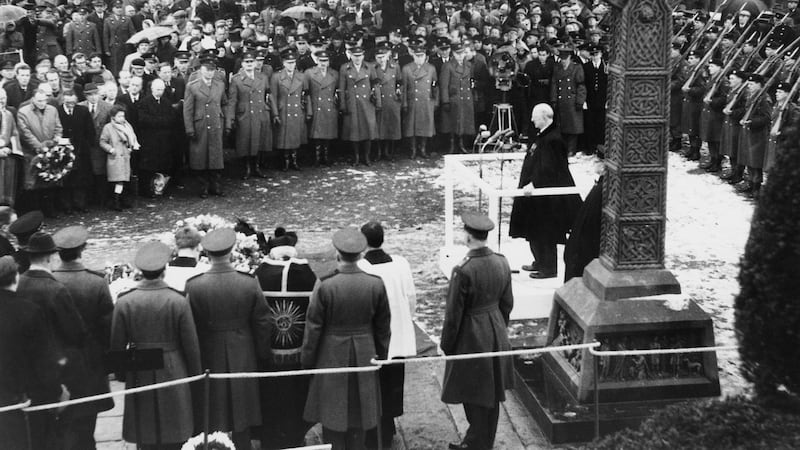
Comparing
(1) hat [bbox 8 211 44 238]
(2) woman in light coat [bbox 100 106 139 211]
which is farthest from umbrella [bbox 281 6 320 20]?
(1) hat [bbox 8 211 44 238]

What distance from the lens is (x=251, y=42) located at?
17344mm

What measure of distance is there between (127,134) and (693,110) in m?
8.72

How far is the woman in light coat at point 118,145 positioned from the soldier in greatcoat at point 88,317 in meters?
6.97

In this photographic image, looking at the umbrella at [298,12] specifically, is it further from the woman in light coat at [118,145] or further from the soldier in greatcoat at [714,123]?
the soldier in greatcoat at [714,123]

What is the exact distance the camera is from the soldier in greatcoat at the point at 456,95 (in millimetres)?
17422

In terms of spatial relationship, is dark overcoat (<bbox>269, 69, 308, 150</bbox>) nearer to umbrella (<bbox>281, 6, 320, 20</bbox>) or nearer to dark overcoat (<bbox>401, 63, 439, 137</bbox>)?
dark overcoat (<bbox>401, 63, 439, 137</bbox>)

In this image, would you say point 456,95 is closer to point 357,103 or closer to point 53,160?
point 357,103

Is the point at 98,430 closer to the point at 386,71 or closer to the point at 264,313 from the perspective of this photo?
the point at 264,313

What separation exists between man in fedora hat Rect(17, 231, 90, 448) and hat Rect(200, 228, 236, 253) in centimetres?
92

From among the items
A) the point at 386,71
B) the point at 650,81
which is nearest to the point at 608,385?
the point at 650,81

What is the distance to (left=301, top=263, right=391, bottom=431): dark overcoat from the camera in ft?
22.2

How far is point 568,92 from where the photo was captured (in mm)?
17172

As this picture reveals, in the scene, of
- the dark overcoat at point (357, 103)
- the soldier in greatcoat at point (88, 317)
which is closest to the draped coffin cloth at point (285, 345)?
the soldier in greatcoat at point (88, 317)

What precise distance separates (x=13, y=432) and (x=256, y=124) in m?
9.53
